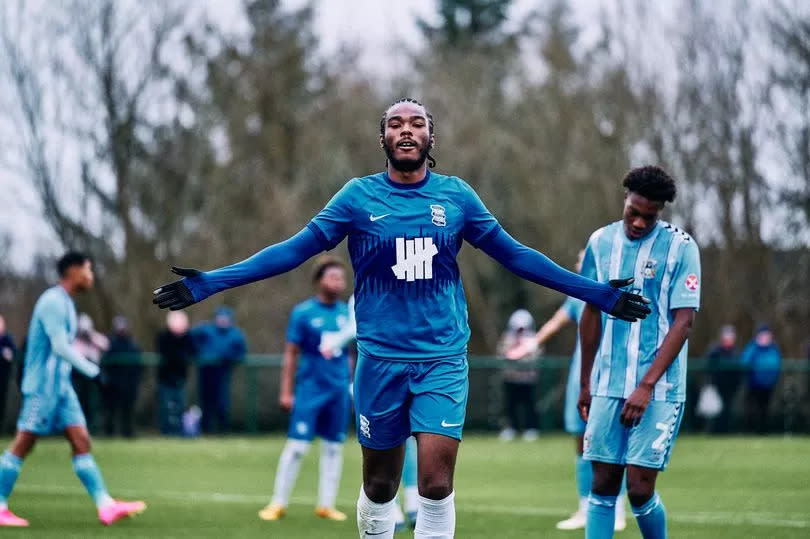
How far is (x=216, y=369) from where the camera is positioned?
25203mm

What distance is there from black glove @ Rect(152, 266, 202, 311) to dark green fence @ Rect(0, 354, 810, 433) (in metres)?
19.0

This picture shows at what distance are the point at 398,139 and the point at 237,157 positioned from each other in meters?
27.8

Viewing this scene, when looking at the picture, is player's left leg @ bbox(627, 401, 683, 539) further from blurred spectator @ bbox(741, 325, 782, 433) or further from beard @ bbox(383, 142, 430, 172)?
blurred spectator @ bbox(741, 325, 782, 433)

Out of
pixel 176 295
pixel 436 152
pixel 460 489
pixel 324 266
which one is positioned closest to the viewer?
pixel 176 295

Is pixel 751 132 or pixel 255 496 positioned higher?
pixel 751 132

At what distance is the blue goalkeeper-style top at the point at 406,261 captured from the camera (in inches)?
271

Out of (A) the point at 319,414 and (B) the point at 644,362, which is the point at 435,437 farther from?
(A) the point at 319,414

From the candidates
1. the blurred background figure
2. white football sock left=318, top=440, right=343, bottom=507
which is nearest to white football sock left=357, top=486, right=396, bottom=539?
white football sock left=318, top=440, right=343, bottom=507

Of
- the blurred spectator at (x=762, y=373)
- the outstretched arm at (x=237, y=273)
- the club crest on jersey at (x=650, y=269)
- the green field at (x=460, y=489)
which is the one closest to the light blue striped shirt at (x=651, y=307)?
the club crest on jersey at (x=650, y=269)

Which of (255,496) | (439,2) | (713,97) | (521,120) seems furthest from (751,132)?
(439,2)

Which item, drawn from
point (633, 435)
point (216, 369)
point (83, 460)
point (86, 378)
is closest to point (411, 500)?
point (83, 460)

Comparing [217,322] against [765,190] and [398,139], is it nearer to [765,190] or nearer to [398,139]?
[765,190]

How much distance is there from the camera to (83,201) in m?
28.7

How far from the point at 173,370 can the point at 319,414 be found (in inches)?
→ 482
